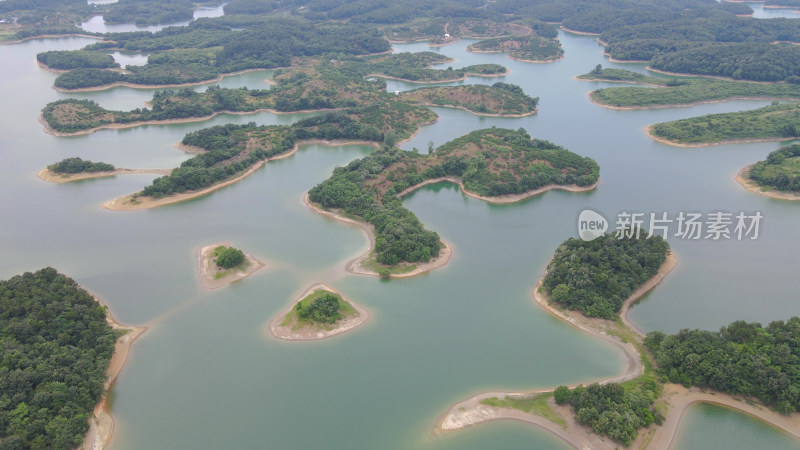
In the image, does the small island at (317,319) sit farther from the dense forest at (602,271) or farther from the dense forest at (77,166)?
the dense forest at (77,166)

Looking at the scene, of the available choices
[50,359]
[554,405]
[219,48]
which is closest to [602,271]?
[554,405]

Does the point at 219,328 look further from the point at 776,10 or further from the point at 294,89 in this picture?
the point at 776,10

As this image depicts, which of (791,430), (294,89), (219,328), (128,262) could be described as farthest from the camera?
(294,89)

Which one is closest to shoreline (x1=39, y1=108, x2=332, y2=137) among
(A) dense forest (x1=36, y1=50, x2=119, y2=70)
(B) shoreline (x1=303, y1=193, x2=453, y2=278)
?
(A) dense forest (x1=36, y1=50, x2=119, y2=70)

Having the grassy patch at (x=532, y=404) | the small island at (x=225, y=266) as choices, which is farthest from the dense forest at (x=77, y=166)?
the grassy patch at (x=532, y=404)

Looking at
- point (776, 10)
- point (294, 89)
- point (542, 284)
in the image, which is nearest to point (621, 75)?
point (294, 89)

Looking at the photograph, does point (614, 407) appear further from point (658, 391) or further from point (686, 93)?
point (686, 93)
